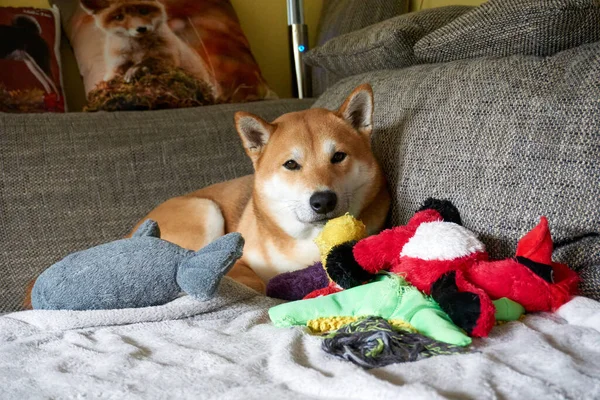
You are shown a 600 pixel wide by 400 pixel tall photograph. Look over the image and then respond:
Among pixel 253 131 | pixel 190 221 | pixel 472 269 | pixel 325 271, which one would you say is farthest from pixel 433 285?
pixel 190 221

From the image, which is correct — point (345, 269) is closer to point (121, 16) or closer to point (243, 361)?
point (243, 361)

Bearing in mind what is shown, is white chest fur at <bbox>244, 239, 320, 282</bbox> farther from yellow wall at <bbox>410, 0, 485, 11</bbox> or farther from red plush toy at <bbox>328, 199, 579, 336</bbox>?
yellow wall at <bbox>410, 0, 485, 11</bbox>

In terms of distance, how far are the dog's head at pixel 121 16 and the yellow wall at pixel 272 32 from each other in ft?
1.95

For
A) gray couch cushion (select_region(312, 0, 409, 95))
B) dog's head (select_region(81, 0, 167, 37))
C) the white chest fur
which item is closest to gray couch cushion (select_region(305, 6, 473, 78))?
gray couch cushion (select_region(312, 0, 409, 95))

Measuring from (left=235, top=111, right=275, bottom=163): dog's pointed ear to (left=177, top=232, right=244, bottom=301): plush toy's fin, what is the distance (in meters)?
0.48

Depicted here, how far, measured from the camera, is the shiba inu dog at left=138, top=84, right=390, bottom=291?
4.15ft

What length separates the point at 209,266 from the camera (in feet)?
3.18

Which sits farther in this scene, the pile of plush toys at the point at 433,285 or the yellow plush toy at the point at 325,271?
the yellow plush toy at the point at 325,271

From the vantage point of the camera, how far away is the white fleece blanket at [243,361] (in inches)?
24.9

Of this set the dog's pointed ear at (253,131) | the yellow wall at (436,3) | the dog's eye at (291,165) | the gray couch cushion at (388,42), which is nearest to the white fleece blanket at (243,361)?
the dog's eye at (291,165)

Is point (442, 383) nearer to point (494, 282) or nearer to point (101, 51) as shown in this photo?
point (494, 282)

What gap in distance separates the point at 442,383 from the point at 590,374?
0.59 feet

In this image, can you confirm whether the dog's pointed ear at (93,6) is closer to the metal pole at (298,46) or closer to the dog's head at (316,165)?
the metal pole at (298,46)

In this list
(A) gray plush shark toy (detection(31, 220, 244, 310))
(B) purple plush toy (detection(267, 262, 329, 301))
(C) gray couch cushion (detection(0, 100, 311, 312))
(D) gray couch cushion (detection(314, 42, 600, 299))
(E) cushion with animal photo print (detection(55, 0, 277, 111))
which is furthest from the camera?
(E) cushion with animal photo print (detection(55, 0, 277, 111))
